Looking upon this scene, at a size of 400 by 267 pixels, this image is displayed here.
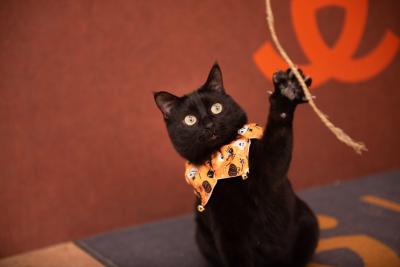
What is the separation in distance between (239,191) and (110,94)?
3.10ft

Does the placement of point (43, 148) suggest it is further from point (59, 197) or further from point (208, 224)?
point (208, 224)

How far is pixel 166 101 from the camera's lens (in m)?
1.40

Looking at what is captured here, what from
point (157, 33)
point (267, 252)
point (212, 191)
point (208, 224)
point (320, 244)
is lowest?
point (320, 244)

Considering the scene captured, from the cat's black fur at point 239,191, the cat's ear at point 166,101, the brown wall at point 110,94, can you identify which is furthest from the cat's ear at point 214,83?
the brown wall at point 110,94

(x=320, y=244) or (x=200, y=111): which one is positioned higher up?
(x=200, y=111)

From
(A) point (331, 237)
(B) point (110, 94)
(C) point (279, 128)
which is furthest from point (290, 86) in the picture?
(B) point (110, 94)

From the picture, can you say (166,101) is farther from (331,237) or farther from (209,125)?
(331,237)

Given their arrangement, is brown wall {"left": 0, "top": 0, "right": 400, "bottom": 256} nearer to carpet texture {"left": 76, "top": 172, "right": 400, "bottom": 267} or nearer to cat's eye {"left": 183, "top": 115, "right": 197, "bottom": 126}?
carpet texture {"left": 76, "top": 172, "right": 400, "bottom": 267}

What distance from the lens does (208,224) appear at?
4.56ft

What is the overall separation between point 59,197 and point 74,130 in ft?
1.08

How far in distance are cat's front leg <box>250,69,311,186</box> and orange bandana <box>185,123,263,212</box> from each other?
0.05 meters

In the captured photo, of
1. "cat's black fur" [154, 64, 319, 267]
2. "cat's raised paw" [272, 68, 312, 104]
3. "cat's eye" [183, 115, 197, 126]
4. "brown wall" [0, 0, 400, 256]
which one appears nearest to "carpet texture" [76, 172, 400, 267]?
"brown wall" [0, 0, 400, 256]

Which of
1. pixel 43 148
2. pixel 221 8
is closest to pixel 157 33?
pixel 221 8

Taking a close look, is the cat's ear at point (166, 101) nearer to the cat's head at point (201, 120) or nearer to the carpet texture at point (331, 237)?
the cat's head at point (201, 120)
